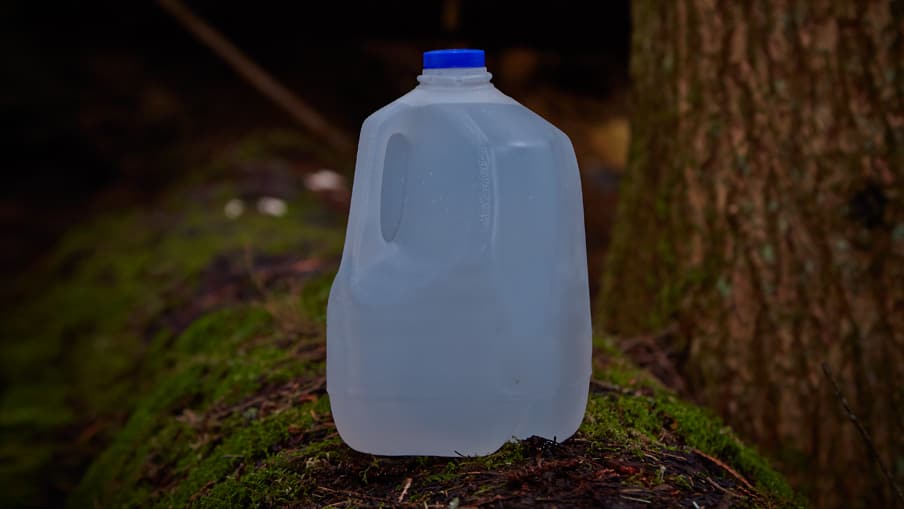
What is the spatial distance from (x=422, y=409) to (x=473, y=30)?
6.57 m

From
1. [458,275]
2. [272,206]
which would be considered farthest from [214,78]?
[458,275]

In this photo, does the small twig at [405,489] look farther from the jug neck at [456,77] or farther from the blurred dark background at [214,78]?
the blurred dark background at [214,78]

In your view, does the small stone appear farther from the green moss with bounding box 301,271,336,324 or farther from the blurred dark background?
the blurred dark background

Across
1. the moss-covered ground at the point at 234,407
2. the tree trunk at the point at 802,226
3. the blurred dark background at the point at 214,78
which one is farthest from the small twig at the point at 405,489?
the blurred dark background at the point at 214,78

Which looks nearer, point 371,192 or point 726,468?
point 371,192

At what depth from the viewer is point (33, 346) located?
4.64 m

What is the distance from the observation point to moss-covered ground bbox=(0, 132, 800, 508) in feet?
6.21

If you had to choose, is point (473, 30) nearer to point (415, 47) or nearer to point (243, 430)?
point (415, 47)

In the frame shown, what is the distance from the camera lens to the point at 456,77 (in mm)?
1950

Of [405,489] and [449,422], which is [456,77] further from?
[405,489]

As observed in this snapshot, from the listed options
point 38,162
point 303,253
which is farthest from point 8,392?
point 38,162

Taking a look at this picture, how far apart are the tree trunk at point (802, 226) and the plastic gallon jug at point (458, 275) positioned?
131cm

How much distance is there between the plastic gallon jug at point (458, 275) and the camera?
186cm

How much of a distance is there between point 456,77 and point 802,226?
64.2 inches
